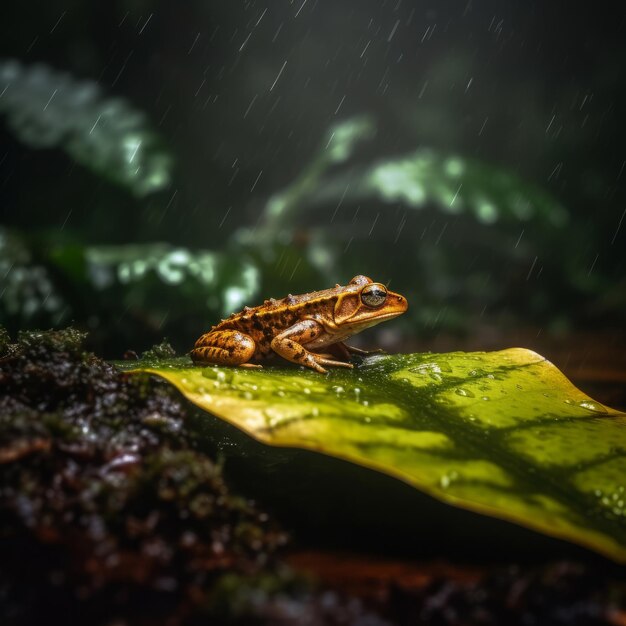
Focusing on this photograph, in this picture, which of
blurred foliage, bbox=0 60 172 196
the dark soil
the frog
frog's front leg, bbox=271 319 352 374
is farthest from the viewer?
blurred foliage, bbox=0 60 172 196

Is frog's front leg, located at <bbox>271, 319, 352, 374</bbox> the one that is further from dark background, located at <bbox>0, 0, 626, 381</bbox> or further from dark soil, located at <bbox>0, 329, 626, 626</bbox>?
dark background, located at <bbox>0, 0, 626, 381</bbox>

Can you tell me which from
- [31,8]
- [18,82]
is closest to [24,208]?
[18,82]

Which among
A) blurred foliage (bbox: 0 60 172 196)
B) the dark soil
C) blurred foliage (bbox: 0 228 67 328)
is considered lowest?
blurred foliage (bbox: 0 228 67 328)

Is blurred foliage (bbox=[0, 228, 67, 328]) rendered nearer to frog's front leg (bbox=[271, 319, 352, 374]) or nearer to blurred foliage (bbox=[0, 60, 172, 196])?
blurred foliage (bbox=[0, 60, 172, 196])

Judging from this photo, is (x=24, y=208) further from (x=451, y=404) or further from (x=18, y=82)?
(x=451, y=404)

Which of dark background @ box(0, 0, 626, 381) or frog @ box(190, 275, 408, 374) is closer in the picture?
frog @ box(190, 275, 408, 374)

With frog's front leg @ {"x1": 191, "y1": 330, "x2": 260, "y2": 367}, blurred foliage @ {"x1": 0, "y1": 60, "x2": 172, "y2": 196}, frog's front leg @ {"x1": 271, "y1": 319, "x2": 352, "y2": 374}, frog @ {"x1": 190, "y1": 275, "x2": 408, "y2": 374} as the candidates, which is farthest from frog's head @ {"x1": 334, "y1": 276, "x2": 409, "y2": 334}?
blurred foliage @ {"x1": 0, "y1": 60, "x2": 172, "y2": 196}

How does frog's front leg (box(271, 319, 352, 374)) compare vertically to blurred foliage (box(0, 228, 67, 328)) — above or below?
above

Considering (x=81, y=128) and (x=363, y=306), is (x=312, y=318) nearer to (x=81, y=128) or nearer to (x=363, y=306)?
(x=363, y=306)

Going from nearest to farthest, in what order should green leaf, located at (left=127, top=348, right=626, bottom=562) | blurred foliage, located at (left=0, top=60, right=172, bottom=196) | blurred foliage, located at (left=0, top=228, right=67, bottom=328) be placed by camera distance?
green leaf, located at (left=127, top=348, right=626, bottom=562) → blurred foliage, located at (left=0, top=228, right=67, bottom=328) → blurred foliage, located at (left=0, top=60, right=172, bottom=196)
